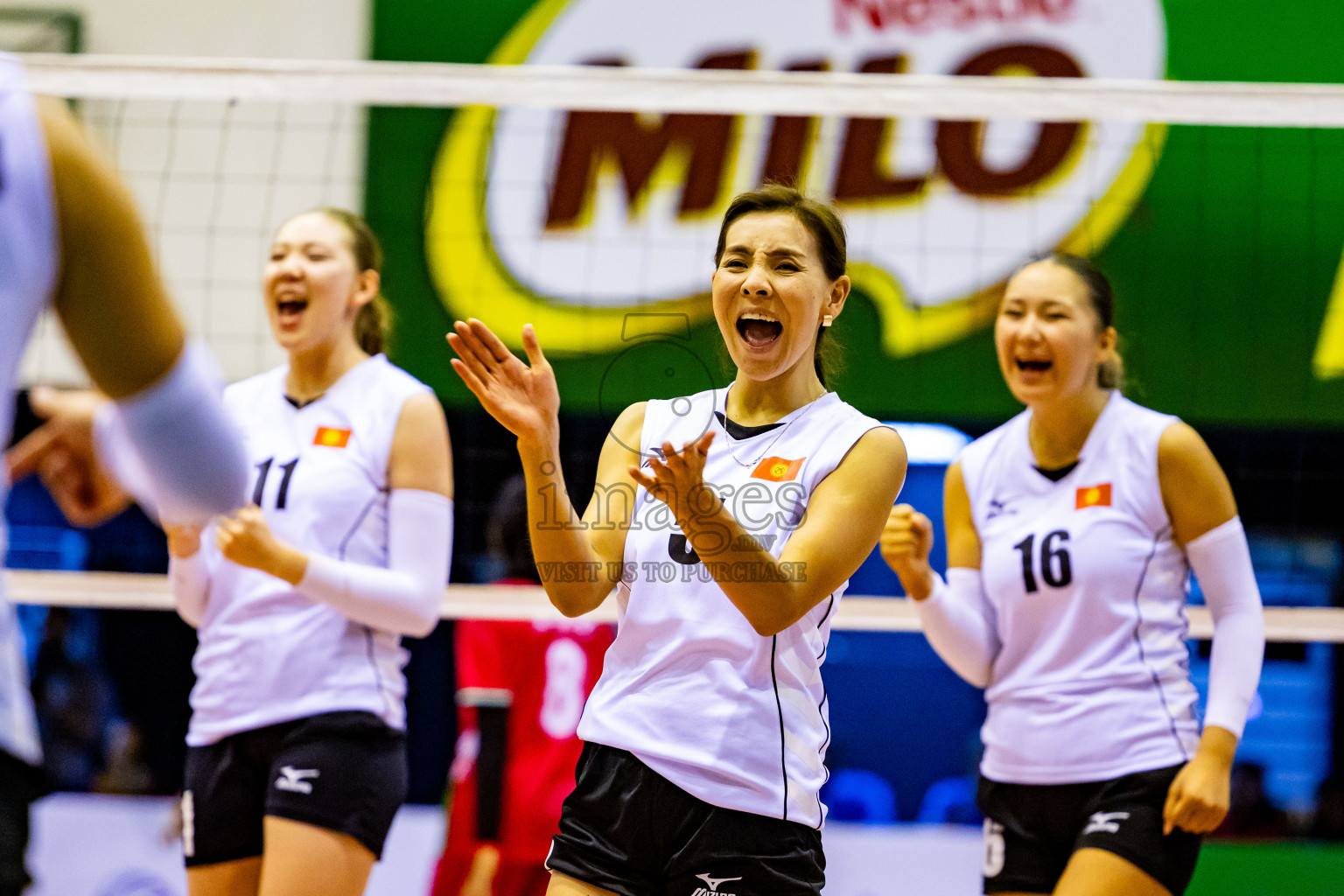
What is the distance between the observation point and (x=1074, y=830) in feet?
10.0

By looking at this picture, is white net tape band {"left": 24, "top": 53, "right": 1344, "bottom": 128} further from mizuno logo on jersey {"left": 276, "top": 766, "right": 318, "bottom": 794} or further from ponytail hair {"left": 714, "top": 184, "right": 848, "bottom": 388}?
mizuno logo on jersey {"left": 276, "top": 766, "right": 318, "bottom": 794}

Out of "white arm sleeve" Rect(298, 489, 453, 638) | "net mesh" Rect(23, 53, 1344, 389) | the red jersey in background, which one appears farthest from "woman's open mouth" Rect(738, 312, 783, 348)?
"net mesh" Rect(23, 53, 1344, 389)

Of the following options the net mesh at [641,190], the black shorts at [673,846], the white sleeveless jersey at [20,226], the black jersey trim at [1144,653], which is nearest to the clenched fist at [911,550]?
the black jersey trim at [1144,653]

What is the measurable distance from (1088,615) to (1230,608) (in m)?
0.34

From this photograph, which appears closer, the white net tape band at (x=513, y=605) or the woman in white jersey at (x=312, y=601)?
the woman in white jersey at (x=312, y=601)

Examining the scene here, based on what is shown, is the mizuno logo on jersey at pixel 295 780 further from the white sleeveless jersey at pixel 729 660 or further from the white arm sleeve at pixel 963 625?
the white arm sleeve at pixel 963 625

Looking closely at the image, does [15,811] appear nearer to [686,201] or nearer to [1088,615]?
[1088,615]

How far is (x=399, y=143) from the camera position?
723 centimetres

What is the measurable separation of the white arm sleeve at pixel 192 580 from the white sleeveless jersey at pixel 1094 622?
6.28 ft

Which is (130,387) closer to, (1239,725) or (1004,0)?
(1239,725)

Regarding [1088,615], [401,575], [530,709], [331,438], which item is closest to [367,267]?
[331,438]

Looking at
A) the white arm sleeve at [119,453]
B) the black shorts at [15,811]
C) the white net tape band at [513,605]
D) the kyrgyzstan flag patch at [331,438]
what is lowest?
the black shorts at [15,811]

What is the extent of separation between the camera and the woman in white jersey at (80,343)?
1.29 metres

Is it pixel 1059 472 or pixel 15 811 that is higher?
pixel 1059 472
